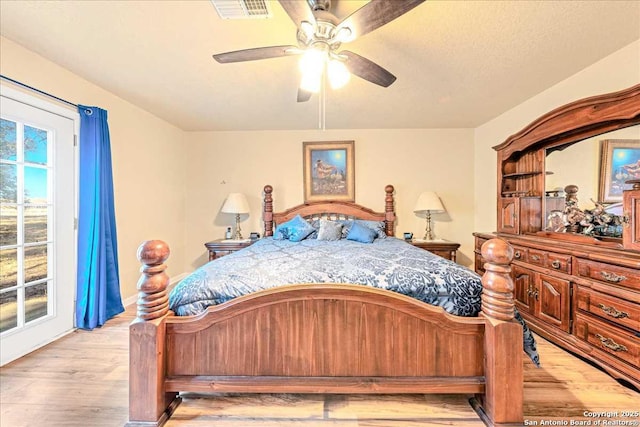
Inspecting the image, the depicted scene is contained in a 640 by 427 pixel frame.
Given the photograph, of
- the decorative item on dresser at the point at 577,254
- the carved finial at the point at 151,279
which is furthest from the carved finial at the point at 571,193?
the carved finial at the point at 151,279

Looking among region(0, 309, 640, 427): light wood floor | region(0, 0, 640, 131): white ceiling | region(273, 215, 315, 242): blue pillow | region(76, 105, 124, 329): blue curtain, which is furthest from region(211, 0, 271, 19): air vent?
region(0, 309, 640, 427): light wood floor

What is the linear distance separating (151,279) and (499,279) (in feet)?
6.01

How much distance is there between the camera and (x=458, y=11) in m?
1.67

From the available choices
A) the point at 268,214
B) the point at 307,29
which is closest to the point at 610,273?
the point at 307,29

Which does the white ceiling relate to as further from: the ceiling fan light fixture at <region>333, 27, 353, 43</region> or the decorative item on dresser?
the decorative item on dresser

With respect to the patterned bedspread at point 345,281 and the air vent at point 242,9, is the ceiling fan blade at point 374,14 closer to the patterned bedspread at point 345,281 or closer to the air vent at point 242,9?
the air vent at point 242,9

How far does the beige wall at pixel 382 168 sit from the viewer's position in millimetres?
4172

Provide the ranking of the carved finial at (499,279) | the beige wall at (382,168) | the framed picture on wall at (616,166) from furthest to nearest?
the beige wall at (382,168), the framed picture on wall at (616,166), the carved finial at (499,279)

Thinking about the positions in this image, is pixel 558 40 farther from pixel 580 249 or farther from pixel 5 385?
pixel 5 385

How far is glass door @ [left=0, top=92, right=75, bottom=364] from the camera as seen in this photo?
2.09 m

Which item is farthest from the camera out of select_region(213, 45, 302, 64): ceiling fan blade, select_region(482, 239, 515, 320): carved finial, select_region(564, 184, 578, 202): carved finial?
select_region(564, 184, 578, 202): carved finial

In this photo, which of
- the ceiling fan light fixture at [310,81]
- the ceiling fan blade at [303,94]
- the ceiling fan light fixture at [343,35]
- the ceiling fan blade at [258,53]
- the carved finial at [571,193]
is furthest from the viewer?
the carved finial at [571,193]

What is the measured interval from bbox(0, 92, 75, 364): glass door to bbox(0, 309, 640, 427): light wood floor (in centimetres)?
37

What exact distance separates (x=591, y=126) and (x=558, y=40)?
831 millimetres
